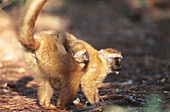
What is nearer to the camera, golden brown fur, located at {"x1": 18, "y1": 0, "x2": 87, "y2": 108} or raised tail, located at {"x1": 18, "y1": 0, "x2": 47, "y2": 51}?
raised tail, located at {"x1": 18, "y1": 0, "x2": 47, "y2": 51}

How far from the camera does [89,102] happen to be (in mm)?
4430

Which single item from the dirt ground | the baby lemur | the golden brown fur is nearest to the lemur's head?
the baby lemur

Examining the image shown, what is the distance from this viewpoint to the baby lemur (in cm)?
367

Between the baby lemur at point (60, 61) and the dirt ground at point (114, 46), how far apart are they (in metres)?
0.35

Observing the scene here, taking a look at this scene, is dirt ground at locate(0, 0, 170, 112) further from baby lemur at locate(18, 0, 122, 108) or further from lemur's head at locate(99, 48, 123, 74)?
lemur's head at locate(99, 48, 123, 74)

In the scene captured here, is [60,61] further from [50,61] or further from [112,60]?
[112,60]

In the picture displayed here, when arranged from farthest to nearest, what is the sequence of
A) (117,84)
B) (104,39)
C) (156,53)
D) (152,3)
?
1. (152,3)
2. (104,39)
3. (156,53)
4. (117,84)

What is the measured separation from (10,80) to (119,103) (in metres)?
3.14

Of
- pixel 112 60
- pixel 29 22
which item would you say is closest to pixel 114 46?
pixel 112 60

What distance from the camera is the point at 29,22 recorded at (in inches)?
142

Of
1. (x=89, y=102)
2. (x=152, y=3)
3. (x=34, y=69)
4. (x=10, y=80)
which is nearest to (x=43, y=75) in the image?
(x=34, y=69)

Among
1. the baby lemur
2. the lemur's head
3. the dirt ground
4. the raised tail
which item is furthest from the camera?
the lemur's head

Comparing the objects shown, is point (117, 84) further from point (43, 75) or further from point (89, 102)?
point (43, 75)

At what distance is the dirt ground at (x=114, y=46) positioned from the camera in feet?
14.0
